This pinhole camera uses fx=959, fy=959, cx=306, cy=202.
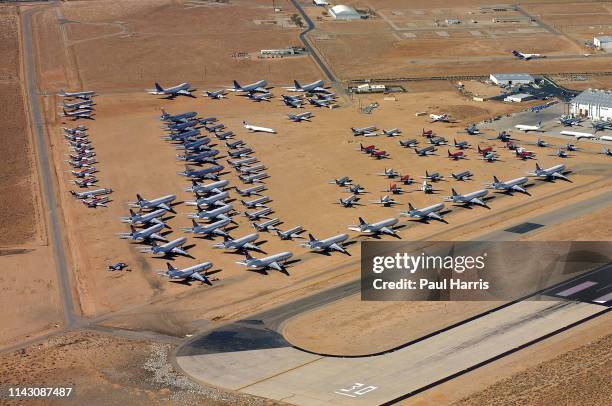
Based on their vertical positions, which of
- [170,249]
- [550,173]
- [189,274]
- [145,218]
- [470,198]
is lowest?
[189,274]

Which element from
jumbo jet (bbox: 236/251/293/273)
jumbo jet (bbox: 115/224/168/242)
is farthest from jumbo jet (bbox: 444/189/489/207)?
jumbo jet (bbox: 115/224/168/242)

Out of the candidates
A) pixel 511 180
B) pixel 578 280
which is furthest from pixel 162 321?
pixel 511 180

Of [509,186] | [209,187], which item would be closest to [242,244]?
[209,187]

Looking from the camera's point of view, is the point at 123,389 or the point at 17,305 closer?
the point at 123,389

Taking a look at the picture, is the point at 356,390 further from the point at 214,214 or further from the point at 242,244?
the point at 214,214

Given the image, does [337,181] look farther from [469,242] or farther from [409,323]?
[409,323]
